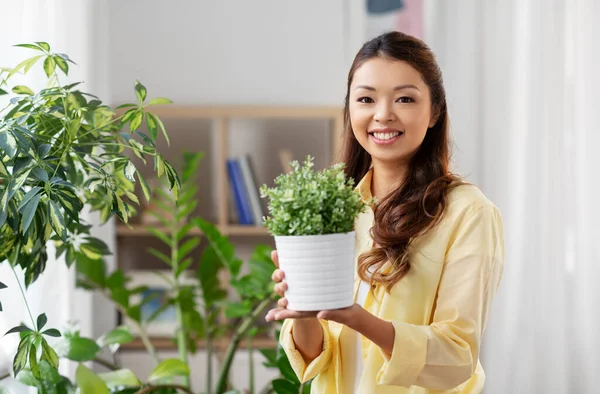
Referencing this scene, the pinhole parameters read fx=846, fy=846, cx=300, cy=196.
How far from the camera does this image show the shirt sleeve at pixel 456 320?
1183 millimetres

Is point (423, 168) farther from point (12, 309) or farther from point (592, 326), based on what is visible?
point (592, 326)

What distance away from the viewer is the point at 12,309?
2088 millimetres

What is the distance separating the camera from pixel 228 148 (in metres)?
3.46

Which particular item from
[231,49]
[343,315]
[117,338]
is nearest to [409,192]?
[343,315]

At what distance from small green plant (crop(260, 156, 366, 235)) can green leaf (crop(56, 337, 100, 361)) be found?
1.01 metres

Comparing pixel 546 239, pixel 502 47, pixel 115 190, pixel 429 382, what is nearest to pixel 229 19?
pixel 502 47

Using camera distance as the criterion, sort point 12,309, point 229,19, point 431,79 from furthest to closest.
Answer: point 229,19, point 12,309, point 431,79

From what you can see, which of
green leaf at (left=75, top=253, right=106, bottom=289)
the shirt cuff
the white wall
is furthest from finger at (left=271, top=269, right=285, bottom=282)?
the white wall

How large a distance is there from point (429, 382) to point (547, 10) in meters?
1.97

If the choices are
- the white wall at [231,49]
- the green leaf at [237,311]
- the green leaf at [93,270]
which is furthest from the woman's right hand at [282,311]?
the white wall at [231,49]

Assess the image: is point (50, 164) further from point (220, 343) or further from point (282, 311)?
point (220, 343)

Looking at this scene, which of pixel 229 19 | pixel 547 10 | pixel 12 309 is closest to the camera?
pixel 12 309

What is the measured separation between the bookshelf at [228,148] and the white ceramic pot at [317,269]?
2251mm

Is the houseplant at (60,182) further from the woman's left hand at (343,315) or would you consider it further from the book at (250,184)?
the book at (250,184)
